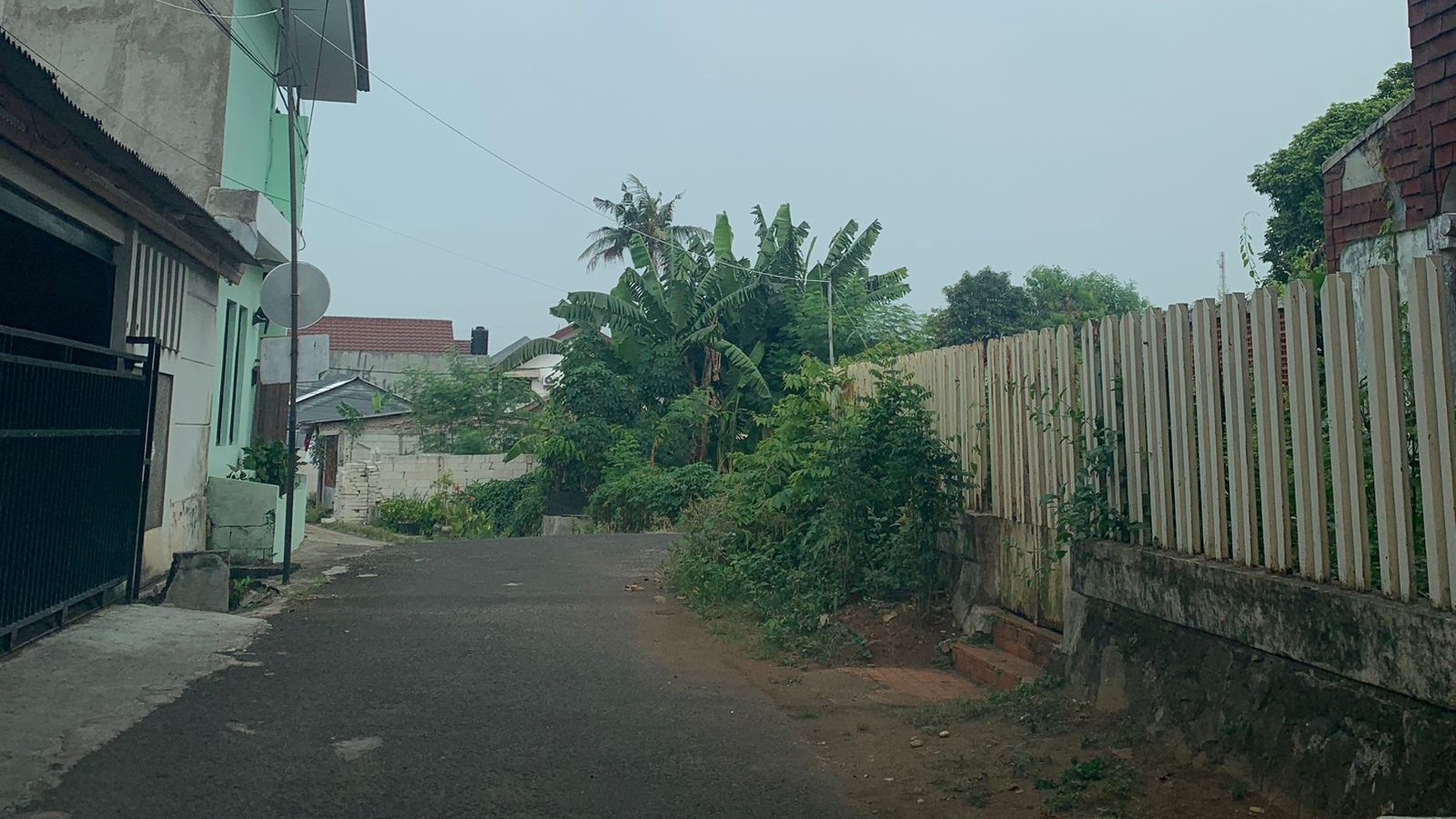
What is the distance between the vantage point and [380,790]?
14.4 ft

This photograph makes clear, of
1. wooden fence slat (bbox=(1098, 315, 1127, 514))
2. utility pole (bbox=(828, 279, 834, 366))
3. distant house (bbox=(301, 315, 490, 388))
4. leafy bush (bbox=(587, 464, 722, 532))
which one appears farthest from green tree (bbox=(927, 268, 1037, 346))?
wooden fence slat (bbox=(1098, 315, 1127, 514))

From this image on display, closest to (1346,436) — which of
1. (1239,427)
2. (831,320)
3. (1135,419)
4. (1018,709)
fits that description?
(1239,427)

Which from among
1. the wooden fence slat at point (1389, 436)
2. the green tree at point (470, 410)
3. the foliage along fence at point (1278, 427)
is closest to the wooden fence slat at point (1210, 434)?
the foliage along fence at point (1278, 427)

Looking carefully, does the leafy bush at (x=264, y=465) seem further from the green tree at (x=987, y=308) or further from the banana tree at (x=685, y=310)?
the green tree at (x=987, y=308)

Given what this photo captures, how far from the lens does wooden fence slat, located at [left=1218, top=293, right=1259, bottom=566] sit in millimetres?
4680

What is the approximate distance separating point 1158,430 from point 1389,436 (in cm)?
154

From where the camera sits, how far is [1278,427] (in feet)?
14.8

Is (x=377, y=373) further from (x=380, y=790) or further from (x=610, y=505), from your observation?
(x=380, y=790)

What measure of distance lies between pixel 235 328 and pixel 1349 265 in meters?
12.0

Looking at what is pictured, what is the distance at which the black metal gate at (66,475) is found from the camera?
20.0 feet

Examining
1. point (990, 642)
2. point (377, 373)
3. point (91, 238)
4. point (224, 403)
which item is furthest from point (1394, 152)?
point (377, 373)

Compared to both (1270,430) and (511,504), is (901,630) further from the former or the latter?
(511,504)

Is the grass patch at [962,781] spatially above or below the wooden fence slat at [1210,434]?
below

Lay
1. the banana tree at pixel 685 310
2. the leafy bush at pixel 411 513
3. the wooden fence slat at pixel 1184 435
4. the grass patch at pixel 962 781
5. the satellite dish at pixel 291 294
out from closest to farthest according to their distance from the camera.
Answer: the grass patch at pixel 962 781 → the wooden fence slat at pixel 1184 435 → the satellite dish at pixel 291 294 → the banana tree at pixel 685 310 → the leafy bush at pixel 411 513
